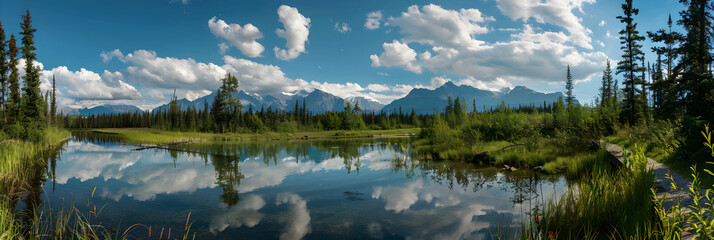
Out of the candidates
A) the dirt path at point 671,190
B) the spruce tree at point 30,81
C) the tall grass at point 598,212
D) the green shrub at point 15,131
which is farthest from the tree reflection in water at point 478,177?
the spruce tree at point 30,81

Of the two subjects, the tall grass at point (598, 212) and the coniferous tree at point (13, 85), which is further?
the coniferous tree at point (13, 85)

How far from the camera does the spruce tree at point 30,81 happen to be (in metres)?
26.2

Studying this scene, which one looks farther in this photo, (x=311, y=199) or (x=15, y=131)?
(x=15, y=131)

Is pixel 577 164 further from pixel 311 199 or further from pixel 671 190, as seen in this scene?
pixel 311 199

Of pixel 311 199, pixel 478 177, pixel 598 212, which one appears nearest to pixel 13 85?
pixel 311 199

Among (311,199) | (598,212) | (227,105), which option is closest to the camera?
(598,212)

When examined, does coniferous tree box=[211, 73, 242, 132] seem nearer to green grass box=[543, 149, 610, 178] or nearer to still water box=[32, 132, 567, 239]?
still water box=[32, 132, 567, 239]

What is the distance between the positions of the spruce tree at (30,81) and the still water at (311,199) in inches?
695

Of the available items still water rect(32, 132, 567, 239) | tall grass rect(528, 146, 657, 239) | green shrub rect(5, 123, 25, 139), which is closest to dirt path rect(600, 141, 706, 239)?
tall grass rect(528, 146, 657, 239)

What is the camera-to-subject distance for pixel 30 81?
2680 centimetres

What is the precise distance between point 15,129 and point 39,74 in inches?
296

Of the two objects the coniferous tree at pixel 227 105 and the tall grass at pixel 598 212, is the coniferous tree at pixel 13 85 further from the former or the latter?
the tall grass at pixel 598 212

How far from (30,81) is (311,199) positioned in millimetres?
33034

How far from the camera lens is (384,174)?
12641 mm
